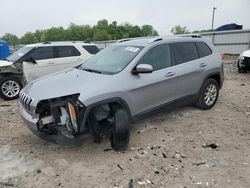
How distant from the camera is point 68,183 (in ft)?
9.87

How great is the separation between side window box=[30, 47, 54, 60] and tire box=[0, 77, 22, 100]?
1.02m

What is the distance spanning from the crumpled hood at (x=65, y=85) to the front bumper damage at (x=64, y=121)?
0.33ft

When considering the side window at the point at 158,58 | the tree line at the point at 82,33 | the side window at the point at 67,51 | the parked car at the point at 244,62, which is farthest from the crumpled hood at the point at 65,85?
the tree line at the point at 82,33

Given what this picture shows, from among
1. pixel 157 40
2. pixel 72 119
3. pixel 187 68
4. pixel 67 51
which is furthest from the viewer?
pixel 67 51

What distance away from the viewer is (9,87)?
7.03 metres

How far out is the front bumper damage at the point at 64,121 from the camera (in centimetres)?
332

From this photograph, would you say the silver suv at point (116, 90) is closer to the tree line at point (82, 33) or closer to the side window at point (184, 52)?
the side window at point (184, 52)

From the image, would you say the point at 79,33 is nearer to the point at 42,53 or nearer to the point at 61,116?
the point at 42,53

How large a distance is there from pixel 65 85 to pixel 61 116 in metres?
0.48

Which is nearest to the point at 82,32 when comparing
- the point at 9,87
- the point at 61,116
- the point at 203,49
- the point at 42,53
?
the point at 42,53

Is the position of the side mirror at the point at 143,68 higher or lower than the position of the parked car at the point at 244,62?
higher

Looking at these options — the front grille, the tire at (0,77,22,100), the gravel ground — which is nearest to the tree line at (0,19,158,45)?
the tire at (0,77,22,100)

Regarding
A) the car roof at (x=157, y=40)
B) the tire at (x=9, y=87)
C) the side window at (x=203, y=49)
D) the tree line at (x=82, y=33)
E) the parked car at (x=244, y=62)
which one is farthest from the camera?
the tree line at (x=82, y=33)

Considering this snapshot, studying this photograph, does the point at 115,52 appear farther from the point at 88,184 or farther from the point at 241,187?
the point at 241,187
